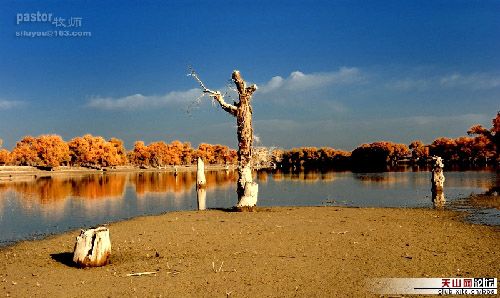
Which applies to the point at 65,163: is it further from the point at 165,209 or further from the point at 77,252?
the point at 77,252

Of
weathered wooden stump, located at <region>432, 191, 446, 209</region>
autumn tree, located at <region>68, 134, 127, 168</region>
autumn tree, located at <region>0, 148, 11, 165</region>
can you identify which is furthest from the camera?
autumn tree, located at <region>0, 148, 11, 165</region>

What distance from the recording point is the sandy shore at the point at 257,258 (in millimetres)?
10984

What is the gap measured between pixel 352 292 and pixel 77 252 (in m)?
8.29

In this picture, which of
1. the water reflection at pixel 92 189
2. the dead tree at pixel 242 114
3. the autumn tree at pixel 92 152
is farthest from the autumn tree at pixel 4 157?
the dead tree at pixel 242 114

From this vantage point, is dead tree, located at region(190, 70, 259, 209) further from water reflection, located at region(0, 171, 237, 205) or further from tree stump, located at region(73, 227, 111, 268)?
water reflection, located at region(0, 171, 237, 205)

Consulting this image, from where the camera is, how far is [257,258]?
1373cm

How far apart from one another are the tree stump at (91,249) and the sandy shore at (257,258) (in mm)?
334

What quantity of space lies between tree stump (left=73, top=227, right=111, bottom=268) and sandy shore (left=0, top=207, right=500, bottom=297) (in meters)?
0.33

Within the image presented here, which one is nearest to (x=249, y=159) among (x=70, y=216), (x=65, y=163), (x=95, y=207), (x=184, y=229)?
(x=184, y=229)

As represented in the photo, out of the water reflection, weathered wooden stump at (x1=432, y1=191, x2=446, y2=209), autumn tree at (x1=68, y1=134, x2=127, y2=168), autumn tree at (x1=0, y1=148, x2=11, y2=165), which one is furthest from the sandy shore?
autumn tree at (x1=0, y1=148, x2=11, y2=165)

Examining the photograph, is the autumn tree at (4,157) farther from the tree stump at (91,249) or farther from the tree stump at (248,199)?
the tree stump at (91,249)

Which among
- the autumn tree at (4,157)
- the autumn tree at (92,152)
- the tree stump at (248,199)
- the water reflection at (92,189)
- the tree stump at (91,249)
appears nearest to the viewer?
the tree stump at (91,249)

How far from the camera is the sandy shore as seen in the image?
36.0 ft

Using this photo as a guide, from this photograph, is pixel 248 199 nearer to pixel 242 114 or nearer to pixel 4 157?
pixel 242 114
